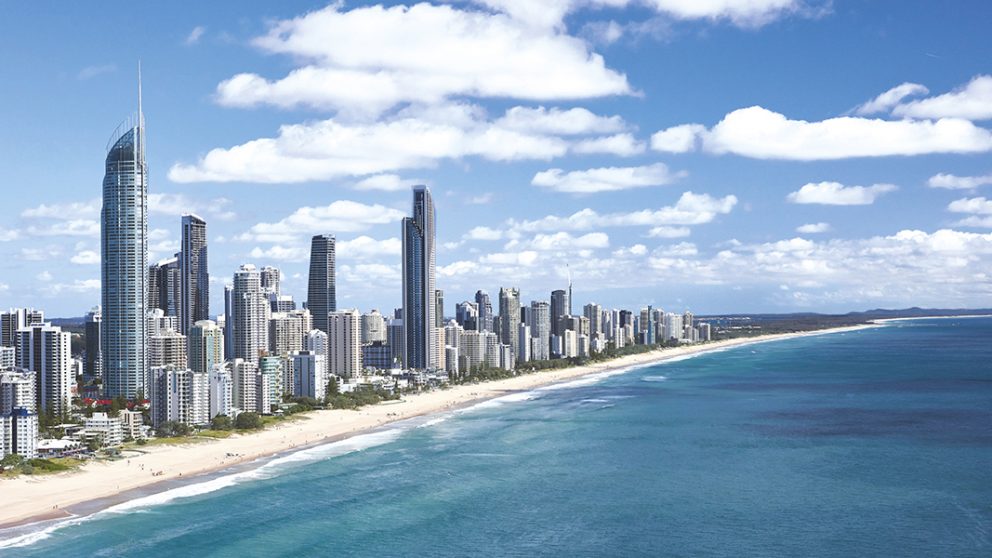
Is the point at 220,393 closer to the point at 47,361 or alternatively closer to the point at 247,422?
the point at 247,422

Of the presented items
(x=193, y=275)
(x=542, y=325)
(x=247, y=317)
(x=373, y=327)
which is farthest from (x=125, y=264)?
(x=542, y=325)

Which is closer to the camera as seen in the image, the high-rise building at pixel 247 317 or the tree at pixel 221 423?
the tree at pixel 221 423

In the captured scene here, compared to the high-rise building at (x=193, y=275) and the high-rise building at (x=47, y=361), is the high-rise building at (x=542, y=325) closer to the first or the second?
the high-rise building at (x=193, y=275)

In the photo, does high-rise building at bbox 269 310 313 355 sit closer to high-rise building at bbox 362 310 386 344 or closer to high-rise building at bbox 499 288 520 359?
high-rise building at bbox 362 310 386 344

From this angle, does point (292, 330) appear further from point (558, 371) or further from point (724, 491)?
point (724, 491)

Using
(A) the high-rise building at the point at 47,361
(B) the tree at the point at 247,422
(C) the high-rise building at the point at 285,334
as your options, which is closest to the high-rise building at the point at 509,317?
(C) the high-rise building at the point at 285,334

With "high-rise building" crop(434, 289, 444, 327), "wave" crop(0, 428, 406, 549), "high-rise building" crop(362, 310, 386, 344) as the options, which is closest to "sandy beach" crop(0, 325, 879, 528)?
"wave" crop(0, 428, 406, 549)
